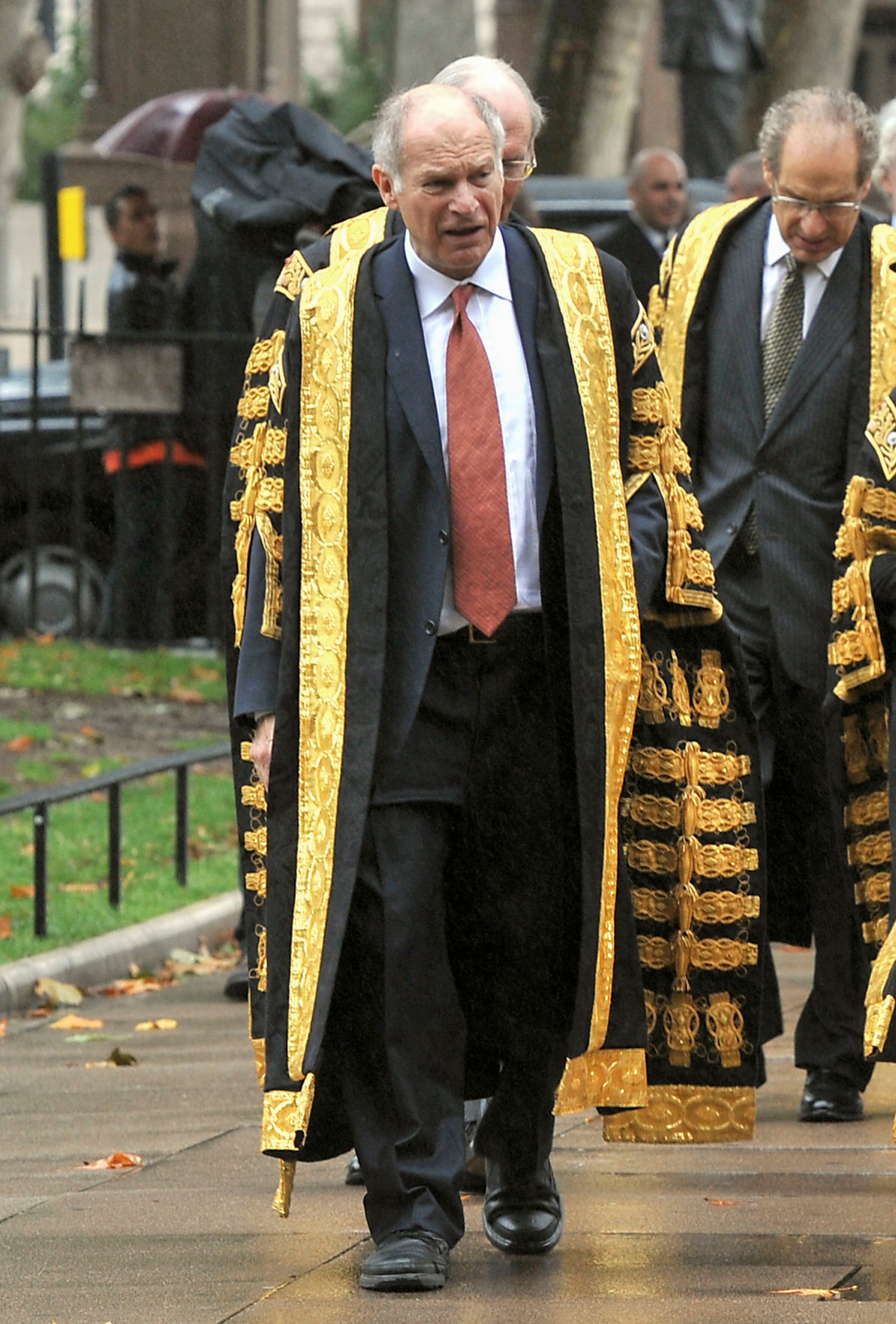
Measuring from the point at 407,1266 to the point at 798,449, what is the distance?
2.26m

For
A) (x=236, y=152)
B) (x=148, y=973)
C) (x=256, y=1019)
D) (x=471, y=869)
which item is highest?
(x=236, y=152)

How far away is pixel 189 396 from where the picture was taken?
14.0 meters

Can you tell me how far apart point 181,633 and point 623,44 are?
7357mm

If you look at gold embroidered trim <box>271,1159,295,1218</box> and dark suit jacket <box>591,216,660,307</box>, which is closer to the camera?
gold embroidered trim <box>271,1159,295,1218</box>

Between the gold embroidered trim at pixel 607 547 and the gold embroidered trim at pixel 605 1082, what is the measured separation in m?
0.04

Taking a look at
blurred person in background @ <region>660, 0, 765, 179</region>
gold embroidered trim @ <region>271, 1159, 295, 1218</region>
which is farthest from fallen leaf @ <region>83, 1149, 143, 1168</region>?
blurred person in background @ <region>660, 0, 765, 179</region>

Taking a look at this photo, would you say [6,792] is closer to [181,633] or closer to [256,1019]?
[181,633]

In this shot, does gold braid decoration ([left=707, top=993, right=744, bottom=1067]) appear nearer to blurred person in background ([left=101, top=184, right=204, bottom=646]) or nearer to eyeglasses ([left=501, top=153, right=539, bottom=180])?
eyeglasses ([left=501, top=153, right=539, bottom=180])

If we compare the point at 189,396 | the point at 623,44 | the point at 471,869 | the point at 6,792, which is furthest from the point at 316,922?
the point at 623,44

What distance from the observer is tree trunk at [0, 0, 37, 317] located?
2188cm

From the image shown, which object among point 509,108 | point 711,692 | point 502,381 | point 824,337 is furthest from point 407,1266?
point 824,337

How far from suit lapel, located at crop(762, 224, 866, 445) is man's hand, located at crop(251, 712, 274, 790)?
1678mm

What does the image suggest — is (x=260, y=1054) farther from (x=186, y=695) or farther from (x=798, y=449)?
(x=186, y=695)

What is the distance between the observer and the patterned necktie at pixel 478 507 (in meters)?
4.85
